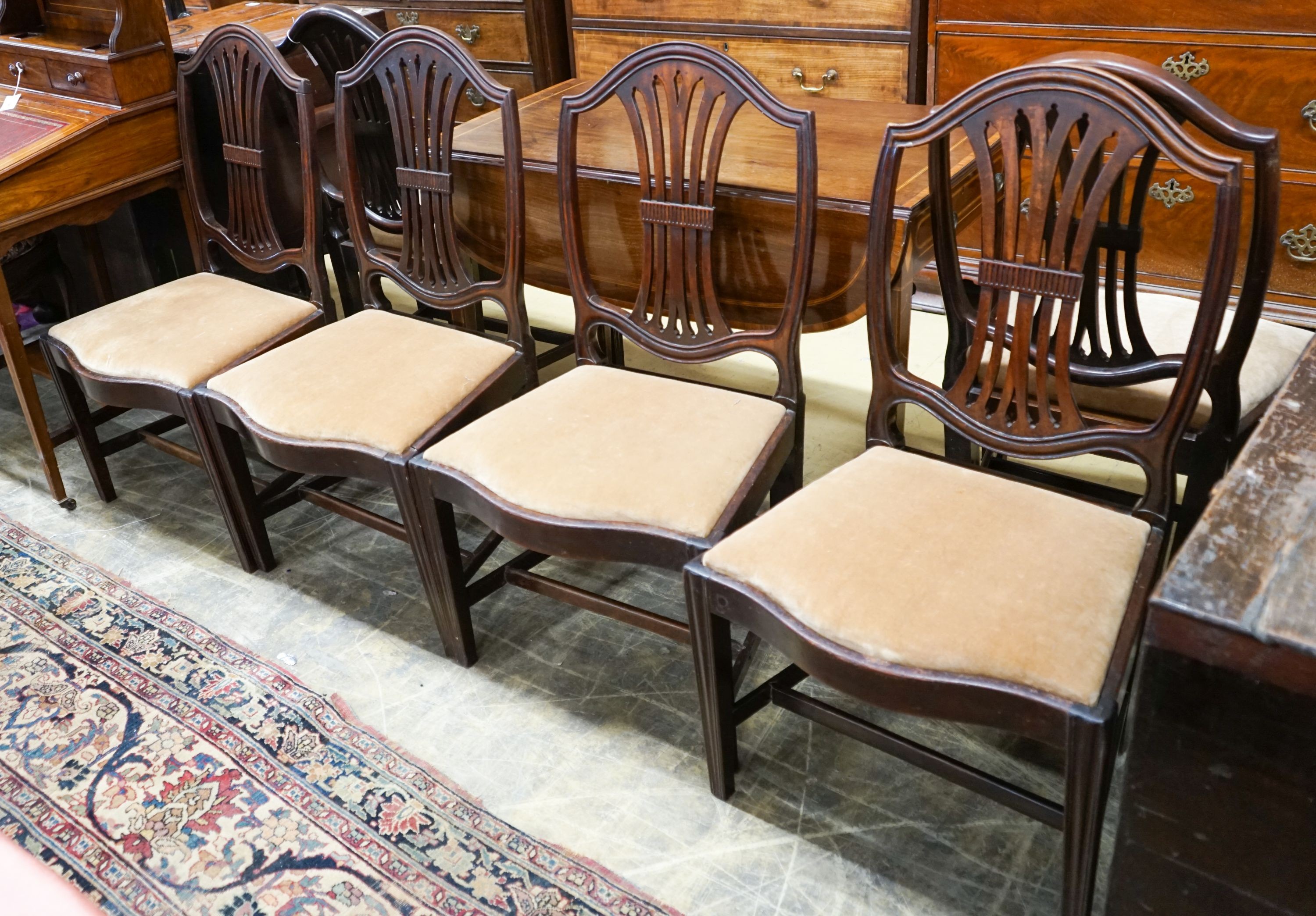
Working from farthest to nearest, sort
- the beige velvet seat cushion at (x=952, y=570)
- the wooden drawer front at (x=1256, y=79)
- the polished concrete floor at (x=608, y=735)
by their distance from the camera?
the wooden drawer front at (x=1256, y=79)
the polished concrete floor at (x=608, y=735)
the beige velvet seat cushion at (x=952, y=570)

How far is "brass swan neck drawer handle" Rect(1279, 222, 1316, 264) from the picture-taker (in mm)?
2586

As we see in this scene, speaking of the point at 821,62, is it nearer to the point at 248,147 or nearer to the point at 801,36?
the point at 801,36

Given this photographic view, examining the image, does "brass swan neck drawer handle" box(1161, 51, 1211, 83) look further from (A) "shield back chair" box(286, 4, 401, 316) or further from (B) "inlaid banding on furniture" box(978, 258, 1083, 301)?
(A) "shield back chair" box(286, 4, 401, 316)

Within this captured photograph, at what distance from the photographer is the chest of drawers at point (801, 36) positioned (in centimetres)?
299

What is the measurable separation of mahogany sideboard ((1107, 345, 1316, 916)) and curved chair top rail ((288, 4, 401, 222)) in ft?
6.48

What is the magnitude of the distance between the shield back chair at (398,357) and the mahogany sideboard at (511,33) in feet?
5.31

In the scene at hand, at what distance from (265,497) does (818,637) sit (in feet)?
4.86

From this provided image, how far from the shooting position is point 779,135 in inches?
85.7

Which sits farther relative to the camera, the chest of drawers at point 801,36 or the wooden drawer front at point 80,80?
the chest of drawers at point 801,36

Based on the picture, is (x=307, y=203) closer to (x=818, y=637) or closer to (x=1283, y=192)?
(x=818, y=637)

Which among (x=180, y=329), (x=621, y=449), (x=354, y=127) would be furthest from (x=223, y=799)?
(x=354, y=127)

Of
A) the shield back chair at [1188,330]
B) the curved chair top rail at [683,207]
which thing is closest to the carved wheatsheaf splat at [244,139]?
the curved chair top rail at [683,207]

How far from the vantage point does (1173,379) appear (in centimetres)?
166

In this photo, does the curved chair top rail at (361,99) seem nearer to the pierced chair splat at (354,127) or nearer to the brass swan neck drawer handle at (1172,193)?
the pierced chair splat at (354,127)
